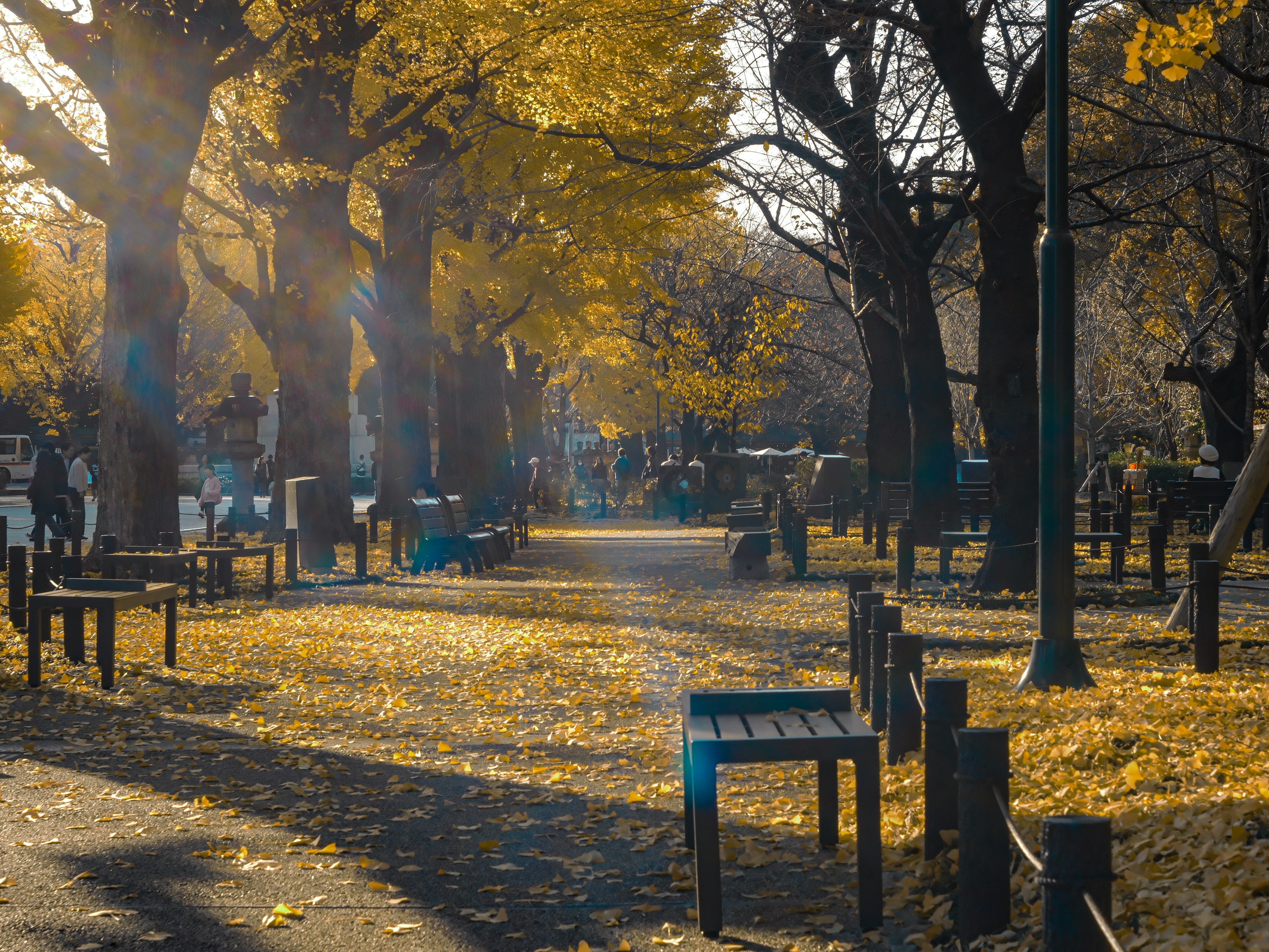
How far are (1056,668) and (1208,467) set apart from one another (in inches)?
706

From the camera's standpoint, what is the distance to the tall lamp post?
7.90 meters

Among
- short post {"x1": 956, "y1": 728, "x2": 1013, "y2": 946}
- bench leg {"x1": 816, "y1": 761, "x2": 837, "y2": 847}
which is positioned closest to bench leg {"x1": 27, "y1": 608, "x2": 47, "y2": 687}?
bench leg {"x1": 816, "y1": 761, "x2": 837, "y2": 847}

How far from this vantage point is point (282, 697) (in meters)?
9.04

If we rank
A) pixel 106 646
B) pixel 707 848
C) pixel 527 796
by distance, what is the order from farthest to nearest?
pixel 106 646 → pixel 527 796 → pixel 707 848

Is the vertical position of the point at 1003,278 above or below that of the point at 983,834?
above

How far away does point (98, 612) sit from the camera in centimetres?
931

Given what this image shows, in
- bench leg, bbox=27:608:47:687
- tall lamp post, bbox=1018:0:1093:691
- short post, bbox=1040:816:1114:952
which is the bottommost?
bench leg, bbox=27:608:47:687

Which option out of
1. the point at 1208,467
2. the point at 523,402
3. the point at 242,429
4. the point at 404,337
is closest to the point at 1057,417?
the point at 1208,467

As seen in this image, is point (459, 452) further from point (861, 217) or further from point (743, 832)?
point (743, 832)

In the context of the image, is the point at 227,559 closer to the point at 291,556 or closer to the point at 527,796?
the point at 291,556

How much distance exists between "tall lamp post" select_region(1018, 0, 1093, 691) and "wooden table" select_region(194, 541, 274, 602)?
8.91 meters

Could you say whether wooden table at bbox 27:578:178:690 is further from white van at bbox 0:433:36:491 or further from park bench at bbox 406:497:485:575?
white van at bbox 0:433:36:491

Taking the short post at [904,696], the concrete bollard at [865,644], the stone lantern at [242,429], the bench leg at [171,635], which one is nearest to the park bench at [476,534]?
the bench leg at [171,635]

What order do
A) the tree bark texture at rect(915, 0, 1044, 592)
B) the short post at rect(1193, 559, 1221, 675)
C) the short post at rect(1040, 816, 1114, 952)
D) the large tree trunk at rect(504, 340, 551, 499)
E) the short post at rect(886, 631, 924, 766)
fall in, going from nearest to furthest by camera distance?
1. the short post at rect(1040, 816, 1114, 952)
2. the short post at rect(886, 631, 924, 766)
3. the short post at rect(1193, 559, 1221, 675)
4. the tree bark texture at rect(915, 0, 1044, 592)
5. the large tree trunk at rect(504, 340, 551, 499)
